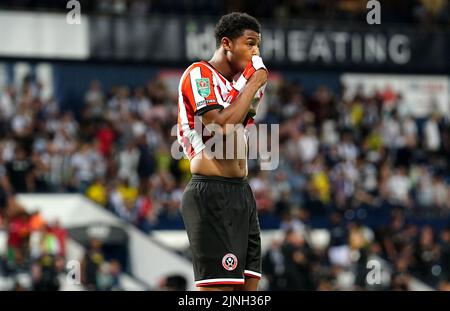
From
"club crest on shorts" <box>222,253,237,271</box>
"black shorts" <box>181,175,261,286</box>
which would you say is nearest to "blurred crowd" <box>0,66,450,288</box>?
"black shorts" <box>181,175,261,286</box>

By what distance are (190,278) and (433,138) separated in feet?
27.7

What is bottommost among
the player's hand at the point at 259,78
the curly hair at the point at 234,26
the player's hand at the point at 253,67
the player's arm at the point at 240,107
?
the player's arm at the point at 240,107

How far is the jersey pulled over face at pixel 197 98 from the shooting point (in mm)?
6547

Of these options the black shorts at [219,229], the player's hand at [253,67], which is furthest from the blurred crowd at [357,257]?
the player's hand at [253,67]

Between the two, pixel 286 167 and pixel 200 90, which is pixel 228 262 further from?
pixel 286 167

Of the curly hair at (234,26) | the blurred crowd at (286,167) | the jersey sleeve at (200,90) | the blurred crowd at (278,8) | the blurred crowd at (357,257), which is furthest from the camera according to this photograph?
the blurred crowd at (278,8)

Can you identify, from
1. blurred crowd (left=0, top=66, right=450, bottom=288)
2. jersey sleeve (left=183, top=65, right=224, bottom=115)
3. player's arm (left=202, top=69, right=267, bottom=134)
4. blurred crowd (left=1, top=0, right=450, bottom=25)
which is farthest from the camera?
blurred crowd (left=1, top=0, right=450, bottom=25)

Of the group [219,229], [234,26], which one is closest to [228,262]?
[219,229]

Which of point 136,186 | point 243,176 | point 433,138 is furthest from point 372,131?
point 243,176

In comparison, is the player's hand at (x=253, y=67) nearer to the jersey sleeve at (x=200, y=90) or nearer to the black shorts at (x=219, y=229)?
the jersey sleeve at (x=200, y=90)

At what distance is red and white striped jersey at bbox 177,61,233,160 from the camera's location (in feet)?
21.5

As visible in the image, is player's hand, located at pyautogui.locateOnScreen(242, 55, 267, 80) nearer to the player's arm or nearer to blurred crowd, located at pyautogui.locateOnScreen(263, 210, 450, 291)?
the player's arm

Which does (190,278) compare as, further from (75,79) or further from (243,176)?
(243,176)

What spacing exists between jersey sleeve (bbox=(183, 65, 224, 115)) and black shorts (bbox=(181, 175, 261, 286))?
478mm
